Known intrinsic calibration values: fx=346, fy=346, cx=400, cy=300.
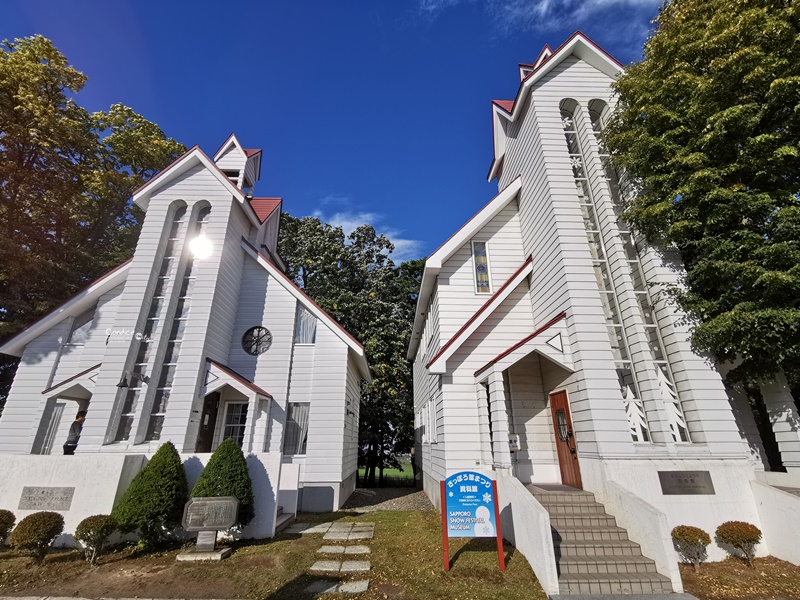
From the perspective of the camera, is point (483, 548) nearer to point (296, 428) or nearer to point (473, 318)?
point (473, 318)

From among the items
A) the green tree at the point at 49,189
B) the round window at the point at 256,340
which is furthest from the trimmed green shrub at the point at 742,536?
the green tree at the point at 49,189

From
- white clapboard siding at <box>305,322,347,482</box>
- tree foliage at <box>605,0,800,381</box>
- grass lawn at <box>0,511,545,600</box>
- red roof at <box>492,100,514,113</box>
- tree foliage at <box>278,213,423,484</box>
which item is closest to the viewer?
grass lawn at <box>0,511,545,600</box>

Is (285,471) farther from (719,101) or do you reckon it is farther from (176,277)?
(719,101)

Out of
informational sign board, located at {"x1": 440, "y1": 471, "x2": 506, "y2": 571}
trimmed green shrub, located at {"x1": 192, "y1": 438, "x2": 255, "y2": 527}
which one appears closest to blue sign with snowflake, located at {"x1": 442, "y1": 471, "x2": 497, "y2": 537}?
informational sign board, located at {"x1": 440, "y1": 471, "x2": 506, "y2": 571}

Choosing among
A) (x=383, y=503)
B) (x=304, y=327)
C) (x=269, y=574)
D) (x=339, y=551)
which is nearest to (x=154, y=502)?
(x=269, y=574)

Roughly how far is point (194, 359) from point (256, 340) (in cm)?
270

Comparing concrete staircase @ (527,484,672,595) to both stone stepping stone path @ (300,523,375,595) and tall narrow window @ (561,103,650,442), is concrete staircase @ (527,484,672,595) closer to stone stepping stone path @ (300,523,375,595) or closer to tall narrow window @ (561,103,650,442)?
tall narrow window @ (561,103,650,442)

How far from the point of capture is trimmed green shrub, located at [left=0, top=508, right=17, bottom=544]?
6.93m

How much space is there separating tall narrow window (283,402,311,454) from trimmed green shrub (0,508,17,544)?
6.37m

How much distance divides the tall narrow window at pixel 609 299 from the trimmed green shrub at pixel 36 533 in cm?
1229

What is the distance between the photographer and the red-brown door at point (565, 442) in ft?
28.5

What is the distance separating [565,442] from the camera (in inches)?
361

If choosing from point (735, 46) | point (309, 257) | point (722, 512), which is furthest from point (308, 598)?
point (309, 257)

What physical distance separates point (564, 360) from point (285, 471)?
8366 millimetres
